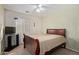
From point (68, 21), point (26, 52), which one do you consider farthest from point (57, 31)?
point (26, 52)

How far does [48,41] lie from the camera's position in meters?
1.47

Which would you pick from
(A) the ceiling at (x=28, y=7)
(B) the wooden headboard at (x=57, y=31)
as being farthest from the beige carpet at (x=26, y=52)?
(A) the ceiling at (x=28, y=7)

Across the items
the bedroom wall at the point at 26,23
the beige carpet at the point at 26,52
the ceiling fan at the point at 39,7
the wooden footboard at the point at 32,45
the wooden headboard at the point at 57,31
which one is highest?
the ceiling fan at the point at 39,7

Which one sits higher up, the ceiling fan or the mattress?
the ceiling fan

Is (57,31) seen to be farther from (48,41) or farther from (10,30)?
(10,30)

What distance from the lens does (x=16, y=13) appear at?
144 centimetres

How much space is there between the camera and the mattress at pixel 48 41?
1.43 metres

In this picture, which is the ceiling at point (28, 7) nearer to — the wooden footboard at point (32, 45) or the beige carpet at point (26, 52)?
the wooden footboard at point (32, 45)

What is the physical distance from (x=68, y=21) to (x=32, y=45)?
0.74 m

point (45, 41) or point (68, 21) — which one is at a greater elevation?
point (68, 21)

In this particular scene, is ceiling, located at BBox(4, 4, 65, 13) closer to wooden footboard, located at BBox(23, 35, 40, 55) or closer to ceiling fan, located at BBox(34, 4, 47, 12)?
ceiling fan, located at BBox(34, 4, 47, 12)

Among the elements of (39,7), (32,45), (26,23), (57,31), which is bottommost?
(32,45)

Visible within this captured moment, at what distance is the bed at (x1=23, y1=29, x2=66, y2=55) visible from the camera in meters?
1.42

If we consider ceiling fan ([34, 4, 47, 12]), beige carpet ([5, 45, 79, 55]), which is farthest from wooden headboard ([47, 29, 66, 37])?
ceiling fan ([34, 4, 47, 12])
